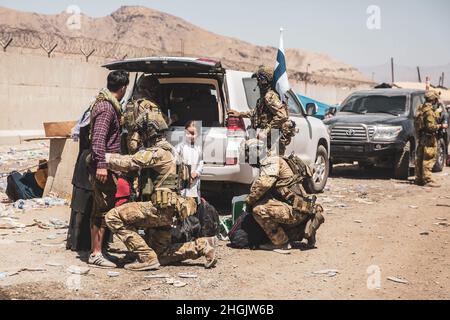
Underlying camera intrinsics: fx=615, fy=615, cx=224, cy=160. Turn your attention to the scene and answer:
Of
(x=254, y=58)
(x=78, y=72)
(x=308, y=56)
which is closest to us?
(x=78, y=72)

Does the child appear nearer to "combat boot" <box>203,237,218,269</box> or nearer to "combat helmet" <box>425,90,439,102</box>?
"combat boot" <box>203,237,218,269</box>

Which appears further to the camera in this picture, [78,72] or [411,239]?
[78,72]

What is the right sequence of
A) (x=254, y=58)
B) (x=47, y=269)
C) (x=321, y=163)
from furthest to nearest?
(x=254, y=58)
(x=321, y=163)
(x=47, y=269)

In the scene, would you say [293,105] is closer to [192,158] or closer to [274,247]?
[192,158]

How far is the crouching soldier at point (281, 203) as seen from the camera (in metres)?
6.36

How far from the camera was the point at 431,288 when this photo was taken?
5234 mm

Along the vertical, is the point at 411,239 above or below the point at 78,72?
below

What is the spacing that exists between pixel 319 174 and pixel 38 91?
9.05 m

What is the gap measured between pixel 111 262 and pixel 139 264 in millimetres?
347

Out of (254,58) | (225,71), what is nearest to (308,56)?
(254,58)

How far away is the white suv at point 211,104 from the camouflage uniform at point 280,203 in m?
0.96

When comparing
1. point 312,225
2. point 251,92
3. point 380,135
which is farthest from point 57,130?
point 380,135

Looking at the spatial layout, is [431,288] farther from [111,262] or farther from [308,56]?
[308,56]

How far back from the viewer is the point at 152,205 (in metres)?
5.46
